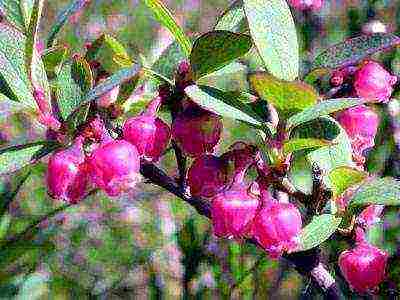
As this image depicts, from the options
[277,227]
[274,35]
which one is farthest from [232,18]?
[277,227]

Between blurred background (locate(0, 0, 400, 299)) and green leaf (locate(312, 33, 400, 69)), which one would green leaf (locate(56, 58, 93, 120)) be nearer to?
green leaf (locate(312, 33, 400, 69))

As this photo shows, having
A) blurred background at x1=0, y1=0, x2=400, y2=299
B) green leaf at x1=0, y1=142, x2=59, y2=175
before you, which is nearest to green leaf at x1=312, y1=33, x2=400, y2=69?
green leaf at x1=0, y1=142, x2=59, y2=175

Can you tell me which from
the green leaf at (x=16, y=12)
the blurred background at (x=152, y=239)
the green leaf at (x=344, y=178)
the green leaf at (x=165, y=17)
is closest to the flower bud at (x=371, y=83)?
the green leaf at (x=344, y=178)

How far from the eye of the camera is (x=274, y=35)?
0.65m

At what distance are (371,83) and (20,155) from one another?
1.08 feet

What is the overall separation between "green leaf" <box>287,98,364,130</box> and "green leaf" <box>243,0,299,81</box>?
0.04 metres

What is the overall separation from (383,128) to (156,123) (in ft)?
3.00

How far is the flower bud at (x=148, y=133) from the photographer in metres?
0.70

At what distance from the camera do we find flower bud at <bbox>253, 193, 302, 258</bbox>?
0.67m

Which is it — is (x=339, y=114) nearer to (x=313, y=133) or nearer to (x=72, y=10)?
(x=313, y=133)

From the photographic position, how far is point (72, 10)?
28.3 inches

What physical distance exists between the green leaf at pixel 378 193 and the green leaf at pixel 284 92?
0.11 metres

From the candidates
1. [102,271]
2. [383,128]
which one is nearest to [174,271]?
[102,271]

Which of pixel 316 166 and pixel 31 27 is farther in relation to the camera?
pixel 316 166
